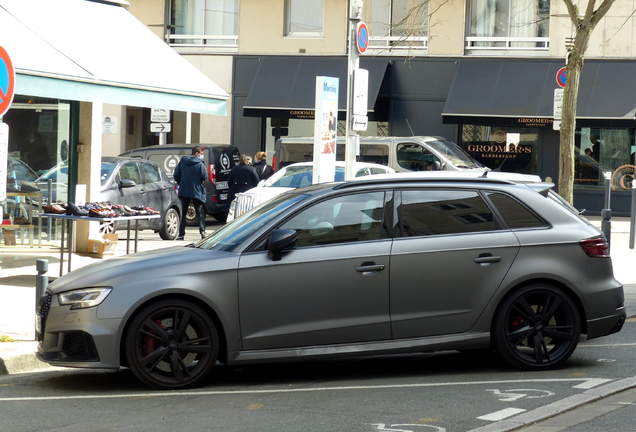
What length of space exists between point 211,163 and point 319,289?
15.3 metres

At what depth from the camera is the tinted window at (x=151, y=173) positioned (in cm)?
1817

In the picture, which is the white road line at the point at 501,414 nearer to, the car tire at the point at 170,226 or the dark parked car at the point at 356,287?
the dark parked car at the point at 356,287

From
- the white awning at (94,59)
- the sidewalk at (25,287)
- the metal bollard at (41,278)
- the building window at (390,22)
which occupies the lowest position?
the sidewalk at (25,287)

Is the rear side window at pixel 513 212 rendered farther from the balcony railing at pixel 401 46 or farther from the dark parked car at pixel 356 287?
the balcony railing at pixel 401 46

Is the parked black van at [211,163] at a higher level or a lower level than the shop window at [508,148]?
lower

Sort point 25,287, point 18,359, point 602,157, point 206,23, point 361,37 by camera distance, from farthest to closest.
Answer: point 206,23 < point 602,157 < point 361,37 < point 25,287 < point 18,359

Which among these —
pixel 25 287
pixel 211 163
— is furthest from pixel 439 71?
pixel 25 287

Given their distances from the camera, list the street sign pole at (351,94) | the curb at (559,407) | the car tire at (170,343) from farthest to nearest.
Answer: the street sign pole at (351,94)
the car tire at (170,343)
the curb at (559,407)

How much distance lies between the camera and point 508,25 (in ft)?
85.0

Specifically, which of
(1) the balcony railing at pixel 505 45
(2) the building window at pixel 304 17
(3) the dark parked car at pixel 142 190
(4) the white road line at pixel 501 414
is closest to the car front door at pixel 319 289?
(4) the white road line at pixel 501 414

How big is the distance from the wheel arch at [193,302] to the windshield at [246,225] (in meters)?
0.46

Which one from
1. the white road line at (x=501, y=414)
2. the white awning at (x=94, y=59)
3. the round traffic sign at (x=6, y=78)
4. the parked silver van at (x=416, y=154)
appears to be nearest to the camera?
the white road line at (x=501, y=414)

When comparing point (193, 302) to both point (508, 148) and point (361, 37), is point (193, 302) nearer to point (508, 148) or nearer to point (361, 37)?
point (361, 37)

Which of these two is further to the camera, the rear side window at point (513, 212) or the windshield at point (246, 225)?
the rear side window at point (513, 212)
